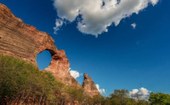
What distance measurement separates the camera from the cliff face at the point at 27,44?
90125mm

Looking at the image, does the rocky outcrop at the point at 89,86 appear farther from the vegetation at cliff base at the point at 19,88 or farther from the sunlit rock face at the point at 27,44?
the vegetation at cliff base at the point at 19,88

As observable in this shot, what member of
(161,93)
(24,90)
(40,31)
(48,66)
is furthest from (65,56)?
(24,90)

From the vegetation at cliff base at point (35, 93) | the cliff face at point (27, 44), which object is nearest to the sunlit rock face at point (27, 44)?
the cliff face at point (27, 44)

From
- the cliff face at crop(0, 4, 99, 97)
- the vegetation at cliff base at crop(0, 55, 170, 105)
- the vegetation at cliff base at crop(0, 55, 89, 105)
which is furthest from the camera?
the cliff face at crop(0, 4, 99, 97)

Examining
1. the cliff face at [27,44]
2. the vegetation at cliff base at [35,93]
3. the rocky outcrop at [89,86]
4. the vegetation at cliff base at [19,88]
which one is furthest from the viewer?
the rocky outcrop at [89,86]

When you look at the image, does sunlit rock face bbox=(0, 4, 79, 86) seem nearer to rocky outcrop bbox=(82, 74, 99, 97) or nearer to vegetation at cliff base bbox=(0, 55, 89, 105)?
rocky outcrop bbox=(82, 74, 99, 97)

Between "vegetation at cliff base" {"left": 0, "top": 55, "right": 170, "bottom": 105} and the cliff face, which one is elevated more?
the cliff face

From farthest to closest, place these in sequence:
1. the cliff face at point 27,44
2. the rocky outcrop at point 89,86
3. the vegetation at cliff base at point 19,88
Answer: the rocky outcrop at point 89,86 → the cliff face at point 27,44 → the vegetation at cliff base at point 19,88

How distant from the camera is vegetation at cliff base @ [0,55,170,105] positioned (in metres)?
59.1

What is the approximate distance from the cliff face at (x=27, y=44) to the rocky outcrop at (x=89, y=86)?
7035mm

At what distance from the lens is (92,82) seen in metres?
133

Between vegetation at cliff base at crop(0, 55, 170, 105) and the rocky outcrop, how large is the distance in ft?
98.4

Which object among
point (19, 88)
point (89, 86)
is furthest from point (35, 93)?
point (89, 86)

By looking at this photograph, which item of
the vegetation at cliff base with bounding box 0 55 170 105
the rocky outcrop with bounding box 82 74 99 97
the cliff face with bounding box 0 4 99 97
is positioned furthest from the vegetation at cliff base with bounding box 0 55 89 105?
the rocky outcrop with bounding box 82 74 99 97
